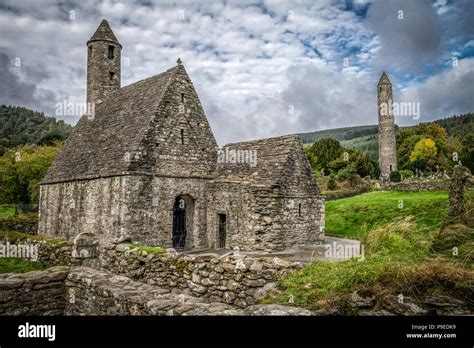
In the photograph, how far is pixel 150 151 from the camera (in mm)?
16109

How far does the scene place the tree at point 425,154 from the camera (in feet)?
183

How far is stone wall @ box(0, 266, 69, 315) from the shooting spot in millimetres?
7206

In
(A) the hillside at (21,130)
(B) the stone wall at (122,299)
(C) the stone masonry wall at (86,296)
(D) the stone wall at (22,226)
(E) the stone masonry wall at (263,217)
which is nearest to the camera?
(B) the stone wall at (122,299)

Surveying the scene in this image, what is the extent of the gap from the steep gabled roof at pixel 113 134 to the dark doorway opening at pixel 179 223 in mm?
3465

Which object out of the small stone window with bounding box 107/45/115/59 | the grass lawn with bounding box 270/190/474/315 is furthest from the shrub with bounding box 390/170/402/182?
the grass lawn with bounding box 270/190/474/315

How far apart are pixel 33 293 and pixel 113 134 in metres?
11.9

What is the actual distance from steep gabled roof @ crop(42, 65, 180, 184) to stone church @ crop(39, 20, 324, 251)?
0.07 metres

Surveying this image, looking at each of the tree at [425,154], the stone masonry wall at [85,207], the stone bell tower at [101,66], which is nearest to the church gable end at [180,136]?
the stone masonry wall at [85,207]

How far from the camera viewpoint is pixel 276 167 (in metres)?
16.2

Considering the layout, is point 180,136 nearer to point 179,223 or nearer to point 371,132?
point 179,223

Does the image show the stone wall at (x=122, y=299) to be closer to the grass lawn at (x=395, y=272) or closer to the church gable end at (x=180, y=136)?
the grass lawn at (x=395, y=272)

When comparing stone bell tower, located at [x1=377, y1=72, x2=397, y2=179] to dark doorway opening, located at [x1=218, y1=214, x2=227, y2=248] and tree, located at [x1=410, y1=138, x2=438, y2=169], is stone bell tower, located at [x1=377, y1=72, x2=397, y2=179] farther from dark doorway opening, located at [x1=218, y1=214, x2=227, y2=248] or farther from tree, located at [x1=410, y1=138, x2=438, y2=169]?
dark doorway opening, located at [x1=218, y1=214, x2=227, y2=248]
